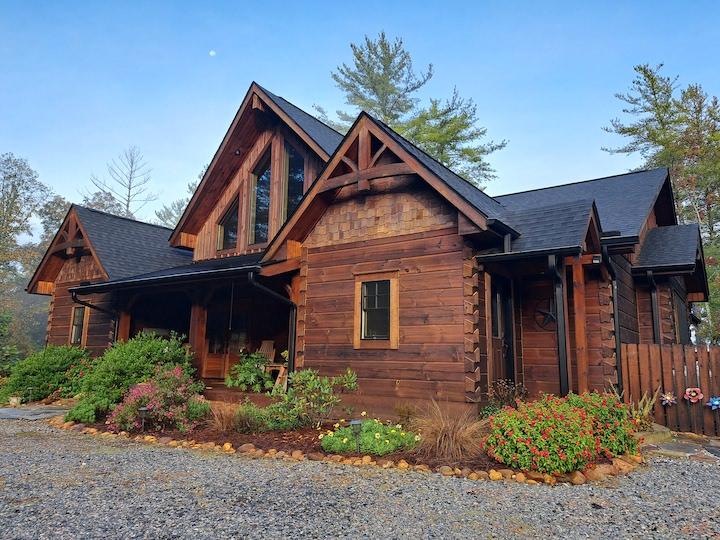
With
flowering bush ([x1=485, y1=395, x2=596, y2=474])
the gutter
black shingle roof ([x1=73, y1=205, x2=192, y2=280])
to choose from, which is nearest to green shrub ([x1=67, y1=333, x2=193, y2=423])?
the gutter

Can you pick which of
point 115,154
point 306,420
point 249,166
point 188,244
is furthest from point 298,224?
point 115,154

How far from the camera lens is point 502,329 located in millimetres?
8727

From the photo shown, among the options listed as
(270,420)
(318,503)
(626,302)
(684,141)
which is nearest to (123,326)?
(270,420)

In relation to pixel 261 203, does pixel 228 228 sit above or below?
below

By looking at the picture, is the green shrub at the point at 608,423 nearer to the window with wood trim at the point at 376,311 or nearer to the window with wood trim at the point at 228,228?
the window with wood trim at the point at 376,311

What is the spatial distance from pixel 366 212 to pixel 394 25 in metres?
25.1

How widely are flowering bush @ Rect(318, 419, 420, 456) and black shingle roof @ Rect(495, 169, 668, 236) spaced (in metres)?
5.37

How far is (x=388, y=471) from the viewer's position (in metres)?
5.48

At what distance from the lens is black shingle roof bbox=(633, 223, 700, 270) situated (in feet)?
32.6

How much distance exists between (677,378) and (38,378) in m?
13.9

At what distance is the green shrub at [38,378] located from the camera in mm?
12141

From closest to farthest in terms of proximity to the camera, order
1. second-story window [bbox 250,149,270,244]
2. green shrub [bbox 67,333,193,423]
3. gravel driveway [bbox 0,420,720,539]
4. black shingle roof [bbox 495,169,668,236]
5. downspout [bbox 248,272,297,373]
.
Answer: gravel driveway [bbox 0,420,720,539], green shrub [bbox 67,333,193,423], downspout [bbox 248,272,297,373], black shingle roof [bbox 495,169,668,236], second-story window [bbox 250,149,270,244]

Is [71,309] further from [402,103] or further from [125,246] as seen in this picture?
[402,103]

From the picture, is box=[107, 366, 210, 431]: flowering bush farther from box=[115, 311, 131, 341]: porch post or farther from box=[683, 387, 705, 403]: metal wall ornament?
box=[683, 387, 705, 403]: metal wall ornament
